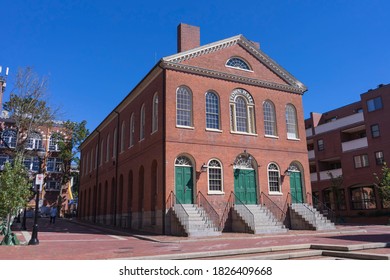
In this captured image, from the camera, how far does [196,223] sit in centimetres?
1678

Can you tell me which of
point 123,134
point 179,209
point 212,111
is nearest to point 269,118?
point 212,111

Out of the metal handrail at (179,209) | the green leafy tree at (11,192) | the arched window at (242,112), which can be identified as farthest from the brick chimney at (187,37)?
the green leafy tree at (11,192)

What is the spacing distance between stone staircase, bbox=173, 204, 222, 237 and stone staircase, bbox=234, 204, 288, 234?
2095 millimetres

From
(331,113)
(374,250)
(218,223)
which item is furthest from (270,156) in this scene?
(331,113)

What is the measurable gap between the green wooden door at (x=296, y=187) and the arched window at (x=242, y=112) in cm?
442

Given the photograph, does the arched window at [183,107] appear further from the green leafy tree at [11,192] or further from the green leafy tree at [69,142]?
the green leafy tree at [69,142]

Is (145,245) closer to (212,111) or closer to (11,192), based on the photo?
(11,192)

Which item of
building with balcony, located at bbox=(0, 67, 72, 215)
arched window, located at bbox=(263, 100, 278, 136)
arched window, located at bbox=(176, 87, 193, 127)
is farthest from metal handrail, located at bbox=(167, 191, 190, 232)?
building with balcony, located at bbox=(0, 67, 72, 215)

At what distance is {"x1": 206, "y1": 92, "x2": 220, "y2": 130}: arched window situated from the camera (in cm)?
2136

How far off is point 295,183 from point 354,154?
699 inches

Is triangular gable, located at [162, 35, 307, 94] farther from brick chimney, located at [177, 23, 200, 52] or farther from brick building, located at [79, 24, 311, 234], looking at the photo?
brick chimney, located at [177, 23, 200, 52]

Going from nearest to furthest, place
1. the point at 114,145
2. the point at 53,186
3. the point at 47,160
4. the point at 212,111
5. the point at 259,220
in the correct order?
the point at 259,220 → the point at 212,111 → the point at 114,145 → the point at 53,186 → the point at 47,160

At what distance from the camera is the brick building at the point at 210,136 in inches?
771
